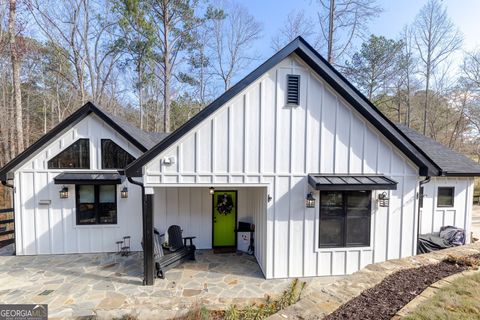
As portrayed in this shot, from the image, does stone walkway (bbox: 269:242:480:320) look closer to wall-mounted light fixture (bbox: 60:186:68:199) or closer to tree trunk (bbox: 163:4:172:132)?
wall-mounted light fixture (bbox: 60:186:68:199)

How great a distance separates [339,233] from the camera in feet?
20.8

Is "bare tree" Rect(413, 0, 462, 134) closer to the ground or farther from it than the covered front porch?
farther from it

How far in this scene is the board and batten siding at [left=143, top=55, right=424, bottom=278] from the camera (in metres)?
5.88

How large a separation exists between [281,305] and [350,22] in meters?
14.6

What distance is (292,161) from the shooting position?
610 centimetres

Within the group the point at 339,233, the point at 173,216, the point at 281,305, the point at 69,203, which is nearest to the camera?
the point at 281,305

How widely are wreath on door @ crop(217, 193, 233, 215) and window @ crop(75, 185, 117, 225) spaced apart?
3501 mm

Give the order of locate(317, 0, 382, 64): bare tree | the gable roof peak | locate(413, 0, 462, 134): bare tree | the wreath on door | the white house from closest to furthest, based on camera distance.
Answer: the gable roof peak → the white house → the wreath on door → locate(317, 0, 382, 64): bare tree → locate(413, 0, 462, 134): bare tree

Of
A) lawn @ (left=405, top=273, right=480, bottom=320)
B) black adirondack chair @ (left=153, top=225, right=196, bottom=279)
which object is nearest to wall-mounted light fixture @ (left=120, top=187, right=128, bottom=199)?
black adirondack chair @ (left=153, top=225, right=196, bottom=279)

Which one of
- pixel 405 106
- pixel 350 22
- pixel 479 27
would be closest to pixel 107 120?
pixel 350 22

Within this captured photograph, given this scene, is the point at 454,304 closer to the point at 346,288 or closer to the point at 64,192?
the point at 346,288

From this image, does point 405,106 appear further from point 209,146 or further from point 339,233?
point 209,146

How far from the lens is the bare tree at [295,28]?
1452cm

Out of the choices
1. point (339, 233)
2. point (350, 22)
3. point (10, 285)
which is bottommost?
point (10, 285)
